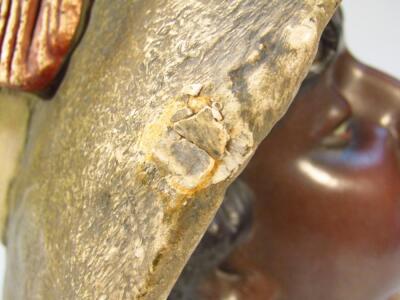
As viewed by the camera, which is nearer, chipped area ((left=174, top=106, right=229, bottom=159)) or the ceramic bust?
chipped area ((left=174, top=106, right=229, bottom=159))

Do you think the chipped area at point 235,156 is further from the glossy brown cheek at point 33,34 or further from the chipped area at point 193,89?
the glossy brown cheek at point 33,34

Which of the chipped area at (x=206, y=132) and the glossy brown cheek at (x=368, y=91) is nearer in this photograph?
the chipped area at (x=206, y=132)

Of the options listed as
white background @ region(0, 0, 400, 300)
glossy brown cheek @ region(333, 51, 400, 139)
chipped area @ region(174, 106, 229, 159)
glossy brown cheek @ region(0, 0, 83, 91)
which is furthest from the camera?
white background @ region(0, 0, 400, 300)

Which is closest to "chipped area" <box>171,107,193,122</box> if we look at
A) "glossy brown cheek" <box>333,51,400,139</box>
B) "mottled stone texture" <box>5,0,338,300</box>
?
"mottled stone texture" <box>5,0,338,300</box>

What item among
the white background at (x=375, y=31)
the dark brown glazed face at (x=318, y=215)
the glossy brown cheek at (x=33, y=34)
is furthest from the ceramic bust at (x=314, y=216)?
the white background at (x=375, y=31)

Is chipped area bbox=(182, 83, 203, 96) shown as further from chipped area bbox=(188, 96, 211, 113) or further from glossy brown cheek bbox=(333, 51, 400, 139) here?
glossy brown cheek bbox=(333, 51, 400, 139)

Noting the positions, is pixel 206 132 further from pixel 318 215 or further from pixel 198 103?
pixel 318 215

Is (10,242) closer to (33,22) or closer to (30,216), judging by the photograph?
(30,216)

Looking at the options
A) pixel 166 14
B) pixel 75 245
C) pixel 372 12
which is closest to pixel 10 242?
pixel 75 245
